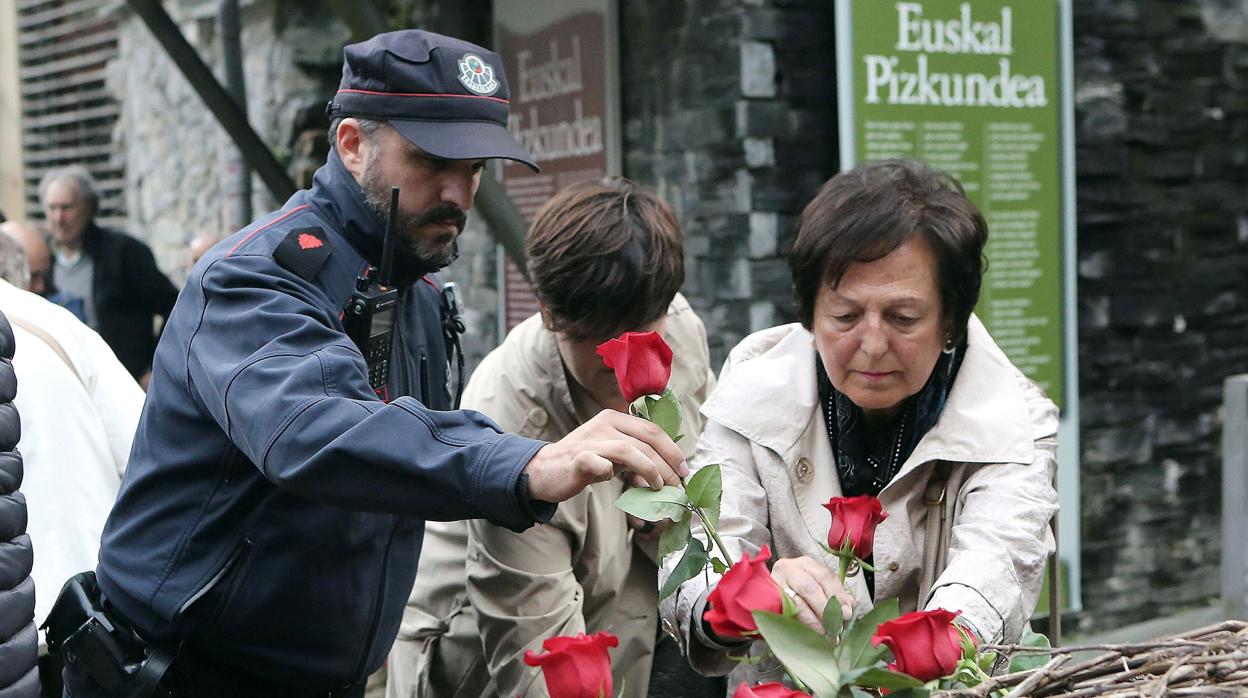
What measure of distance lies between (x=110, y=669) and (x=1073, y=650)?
1.39m

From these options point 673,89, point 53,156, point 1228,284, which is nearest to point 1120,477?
point 1228,284

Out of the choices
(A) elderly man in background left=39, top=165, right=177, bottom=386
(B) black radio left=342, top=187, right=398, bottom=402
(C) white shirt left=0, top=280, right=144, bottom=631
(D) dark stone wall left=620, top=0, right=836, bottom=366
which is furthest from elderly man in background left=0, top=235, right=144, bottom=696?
(A) elderly man in background left=39, top=165, right=177, bottom=386

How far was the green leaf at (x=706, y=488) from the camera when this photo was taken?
1451 millimetres

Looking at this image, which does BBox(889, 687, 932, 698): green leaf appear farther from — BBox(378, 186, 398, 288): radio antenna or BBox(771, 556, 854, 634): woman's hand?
BBox(378, 186, 398, 288): radio antenna

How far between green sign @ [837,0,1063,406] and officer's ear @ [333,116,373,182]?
100 inches

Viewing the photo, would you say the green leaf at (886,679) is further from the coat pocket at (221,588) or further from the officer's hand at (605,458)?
the coat pocket at (221,588)

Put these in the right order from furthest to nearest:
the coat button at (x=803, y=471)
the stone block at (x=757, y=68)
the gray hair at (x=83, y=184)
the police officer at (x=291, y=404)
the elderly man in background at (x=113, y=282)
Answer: the gray hair at (x=83, y=184) < the elderly man in background at (x=113, y=282) < the stone block at (x=757, y=68) < the coat button at (x=803, y=471) < the police officer at (x=291, y=404)

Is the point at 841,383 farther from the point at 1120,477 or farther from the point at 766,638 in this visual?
the point at 1120,477

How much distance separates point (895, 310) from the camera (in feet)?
6.31

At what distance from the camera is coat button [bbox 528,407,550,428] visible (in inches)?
95.6

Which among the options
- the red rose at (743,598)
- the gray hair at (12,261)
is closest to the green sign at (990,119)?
the gray hair at (12,261)

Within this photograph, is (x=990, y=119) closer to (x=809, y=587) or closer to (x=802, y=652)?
(x=809, y=587)

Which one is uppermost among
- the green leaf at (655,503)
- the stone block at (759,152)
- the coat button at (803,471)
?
the stone block at (759,152)

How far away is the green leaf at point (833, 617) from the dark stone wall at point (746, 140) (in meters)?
3.26
